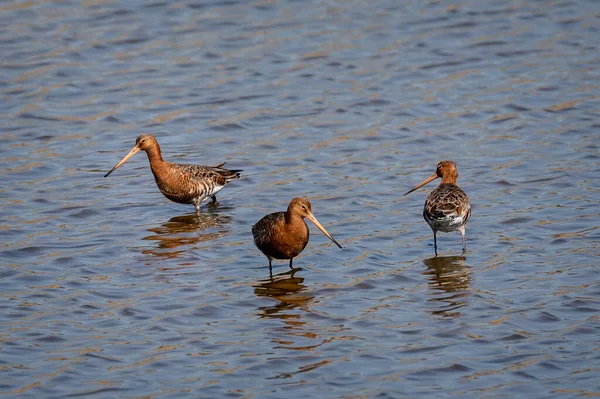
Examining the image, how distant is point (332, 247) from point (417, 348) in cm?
294

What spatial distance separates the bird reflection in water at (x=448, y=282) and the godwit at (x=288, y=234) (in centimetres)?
102

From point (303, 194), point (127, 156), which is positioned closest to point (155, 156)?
point (127, 156)

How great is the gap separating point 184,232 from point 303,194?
1649mm

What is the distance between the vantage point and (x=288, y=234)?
10562 millimetres

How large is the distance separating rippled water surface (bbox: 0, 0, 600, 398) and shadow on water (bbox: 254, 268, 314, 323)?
34 mm

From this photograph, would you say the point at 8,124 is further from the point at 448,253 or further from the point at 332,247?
the point at 448,253

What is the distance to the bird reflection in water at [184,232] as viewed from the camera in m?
11.6

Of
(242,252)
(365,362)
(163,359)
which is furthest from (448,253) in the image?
(163,359)

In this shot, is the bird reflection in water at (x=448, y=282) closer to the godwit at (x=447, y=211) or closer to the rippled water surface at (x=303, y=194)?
the rippled water surface at (x=303, y=194)

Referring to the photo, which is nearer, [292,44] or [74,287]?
[74,287]

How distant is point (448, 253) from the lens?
11.3m

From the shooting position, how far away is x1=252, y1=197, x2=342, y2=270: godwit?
34.7 ft

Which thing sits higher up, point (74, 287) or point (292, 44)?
point (292, 44)

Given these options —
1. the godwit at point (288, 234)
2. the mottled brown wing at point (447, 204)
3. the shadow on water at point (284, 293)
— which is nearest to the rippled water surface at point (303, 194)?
the shadow on water at point (284, 293)
